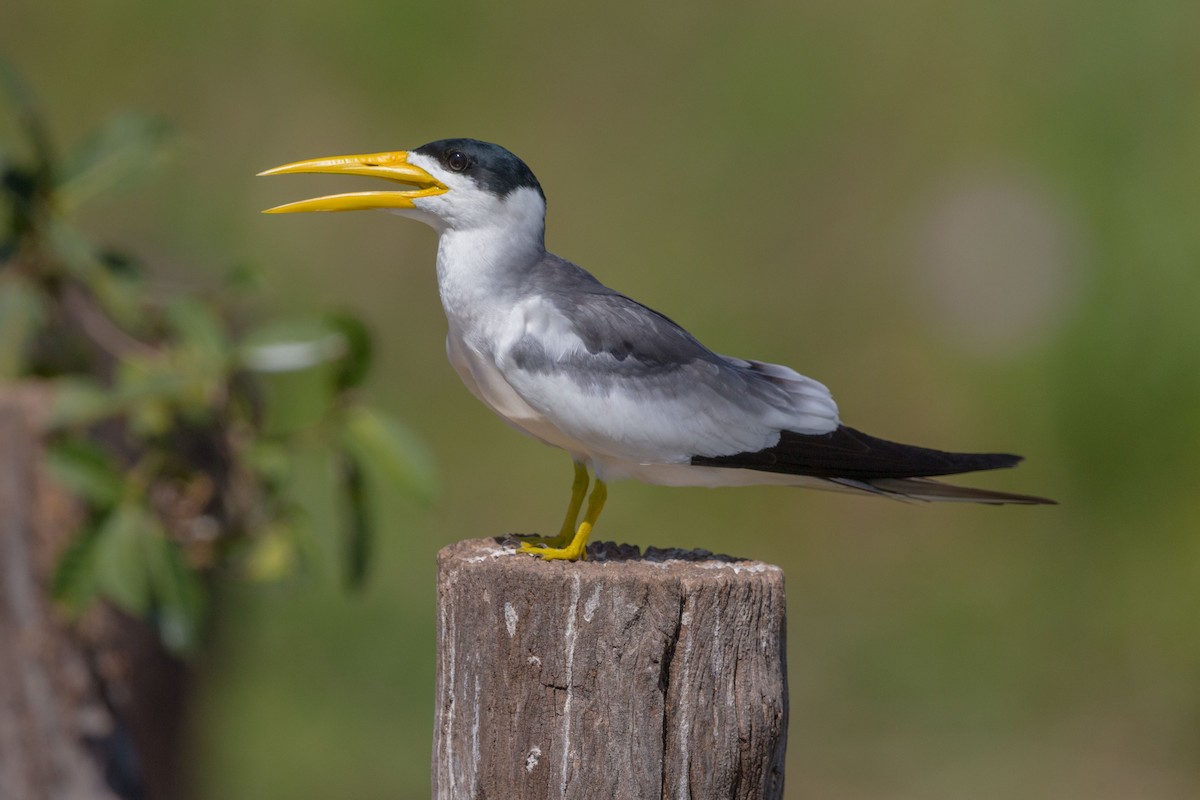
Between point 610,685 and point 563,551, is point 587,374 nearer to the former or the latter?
point 563,551

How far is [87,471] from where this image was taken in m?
4.49

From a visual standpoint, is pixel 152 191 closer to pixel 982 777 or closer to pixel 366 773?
pixel 366 773

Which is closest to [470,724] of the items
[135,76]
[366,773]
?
[366,773]

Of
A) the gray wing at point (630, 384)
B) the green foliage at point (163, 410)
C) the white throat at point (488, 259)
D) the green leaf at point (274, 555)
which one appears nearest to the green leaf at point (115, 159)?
the green foliage at point (163, 410)

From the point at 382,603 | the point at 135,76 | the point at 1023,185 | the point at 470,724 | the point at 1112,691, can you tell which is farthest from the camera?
the point at 135,76

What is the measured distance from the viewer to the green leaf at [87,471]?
4445 millimetres

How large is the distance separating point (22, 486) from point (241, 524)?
2.68ft

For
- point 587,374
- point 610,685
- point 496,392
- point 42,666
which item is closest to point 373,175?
point 496,392

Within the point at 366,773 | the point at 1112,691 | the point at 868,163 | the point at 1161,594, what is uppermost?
the point at 868,163

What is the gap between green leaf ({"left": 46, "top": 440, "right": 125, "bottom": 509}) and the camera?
175 inches

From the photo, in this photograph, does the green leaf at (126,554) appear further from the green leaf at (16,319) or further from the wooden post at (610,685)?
the wooden post at (610,685)

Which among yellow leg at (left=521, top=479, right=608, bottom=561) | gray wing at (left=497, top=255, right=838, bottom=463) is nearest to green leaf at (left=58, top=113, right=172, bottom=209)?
gray wing at (left=497, top=255, right=838, bottom=463)

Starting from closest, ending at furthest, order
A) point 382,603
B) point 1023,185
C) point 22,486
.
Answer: point 22,486 → point 382,603 → point 1023,185

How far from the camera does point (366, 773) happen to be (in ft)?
24.8
